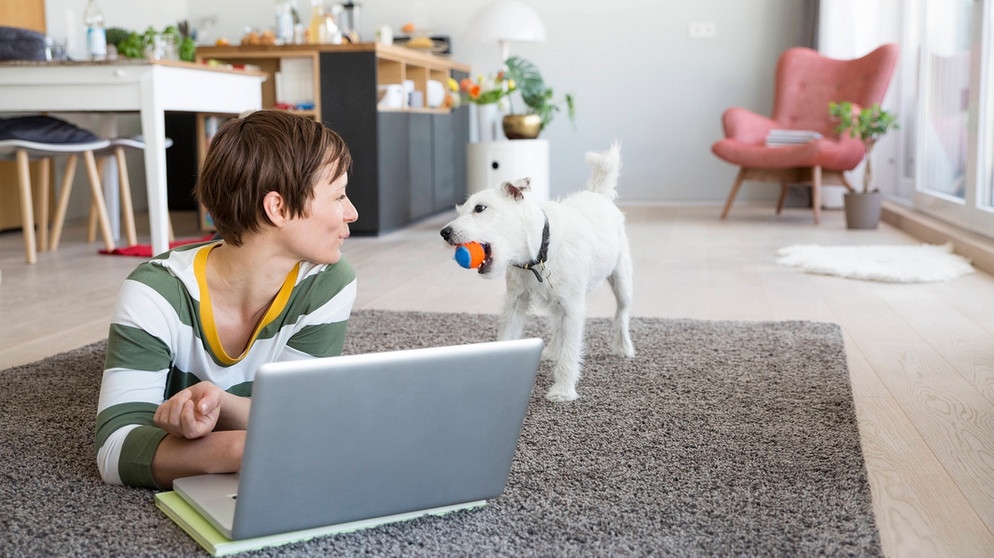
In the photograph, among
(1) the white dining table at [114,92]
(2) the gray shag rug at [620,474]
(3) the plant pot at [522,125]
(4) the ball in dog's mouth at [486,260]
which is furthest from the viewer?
(3) the plant pot at [522,125]

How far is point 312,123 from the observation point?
4.50 feet

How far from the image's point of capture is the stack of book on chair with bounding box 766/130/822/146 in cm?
540

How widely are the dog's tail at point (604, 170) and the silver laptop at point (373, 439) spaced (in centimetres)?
102

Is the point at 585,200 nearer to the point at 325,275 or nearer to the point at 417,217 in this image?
the point at 325,275

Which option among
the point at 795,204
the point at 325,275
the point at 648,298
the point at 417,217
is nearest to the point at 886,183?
the point at 795,204

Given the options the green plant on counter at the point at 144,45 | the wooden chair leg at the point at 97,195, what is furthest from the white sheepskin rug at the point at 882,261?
the wooden chair leg at the point at 97,195

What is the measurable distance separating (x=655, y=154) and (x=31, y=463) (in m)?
5.56

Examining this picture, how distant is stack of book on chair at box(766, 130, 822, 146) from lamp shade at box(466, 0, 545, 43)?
1463 mm

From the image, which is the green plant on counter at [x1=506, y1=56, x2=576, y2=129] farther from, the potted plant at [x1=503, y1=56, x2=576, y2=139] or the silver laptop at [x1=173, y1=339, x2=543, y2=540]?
the silver laptop at [x1=173, y1=339, x2=543, y2=540]

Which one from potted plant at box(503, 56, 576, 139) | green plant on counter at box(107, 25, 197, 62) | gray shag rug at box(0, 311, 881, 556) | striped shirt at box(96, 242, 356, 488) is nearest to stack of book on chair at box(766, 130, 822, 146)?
potted plant at box(503, 56, 576, 139)

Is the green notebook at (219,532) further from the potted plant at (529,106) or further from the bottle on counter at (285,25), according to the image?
the potted plant at (529,106)

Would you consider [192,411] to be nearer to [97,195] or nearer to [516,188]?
[516,188]

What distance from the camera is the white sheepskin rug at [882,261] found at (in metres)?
3.36

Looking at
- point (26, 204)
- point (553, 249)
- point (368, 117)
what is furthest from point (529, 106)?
point (553, 249)
